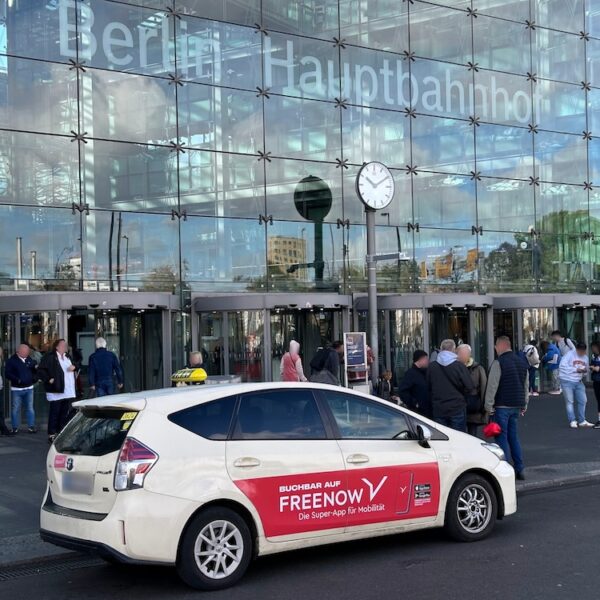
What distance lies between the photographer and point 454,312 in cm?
2384

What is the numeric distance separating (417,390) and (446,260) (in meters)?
13.8

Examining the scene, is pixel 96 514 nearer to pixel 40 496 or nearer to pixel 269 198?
pixel 40 496

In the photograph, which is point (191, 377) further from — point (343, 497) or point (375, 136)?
point (375, 136)

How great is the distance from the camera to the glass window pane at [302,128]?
71.3 ft

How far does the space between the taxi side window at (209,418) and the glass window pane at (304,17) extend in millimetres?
16564

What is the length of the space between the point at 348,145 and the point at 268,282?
4.22m

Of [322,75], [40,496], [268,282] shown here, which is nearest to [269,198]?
[268,282]

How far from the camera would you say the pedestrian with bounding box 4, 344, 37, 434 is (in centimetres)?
1583

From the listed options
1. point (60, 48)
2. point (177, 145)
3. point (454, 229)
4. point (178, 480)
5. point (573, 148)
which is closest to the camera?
point (178, 480)

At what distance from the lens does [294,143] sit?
2202 cm

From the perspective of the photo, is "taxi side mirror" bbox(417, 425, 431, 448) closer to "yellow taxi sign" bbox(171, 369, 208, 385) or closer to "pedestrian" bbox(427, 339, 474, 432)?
"pedestrian" bbox(427, 339, 474, 432)

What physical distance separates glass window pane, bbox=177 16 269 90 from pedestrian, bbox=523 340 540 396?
943 cm

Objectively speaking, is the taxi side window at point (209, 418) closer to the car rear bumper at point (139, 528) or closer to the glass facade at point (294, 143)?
the car rear bumper at point (139, 528)

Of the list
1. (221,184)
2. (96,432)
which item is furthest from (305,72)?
(96,432)
